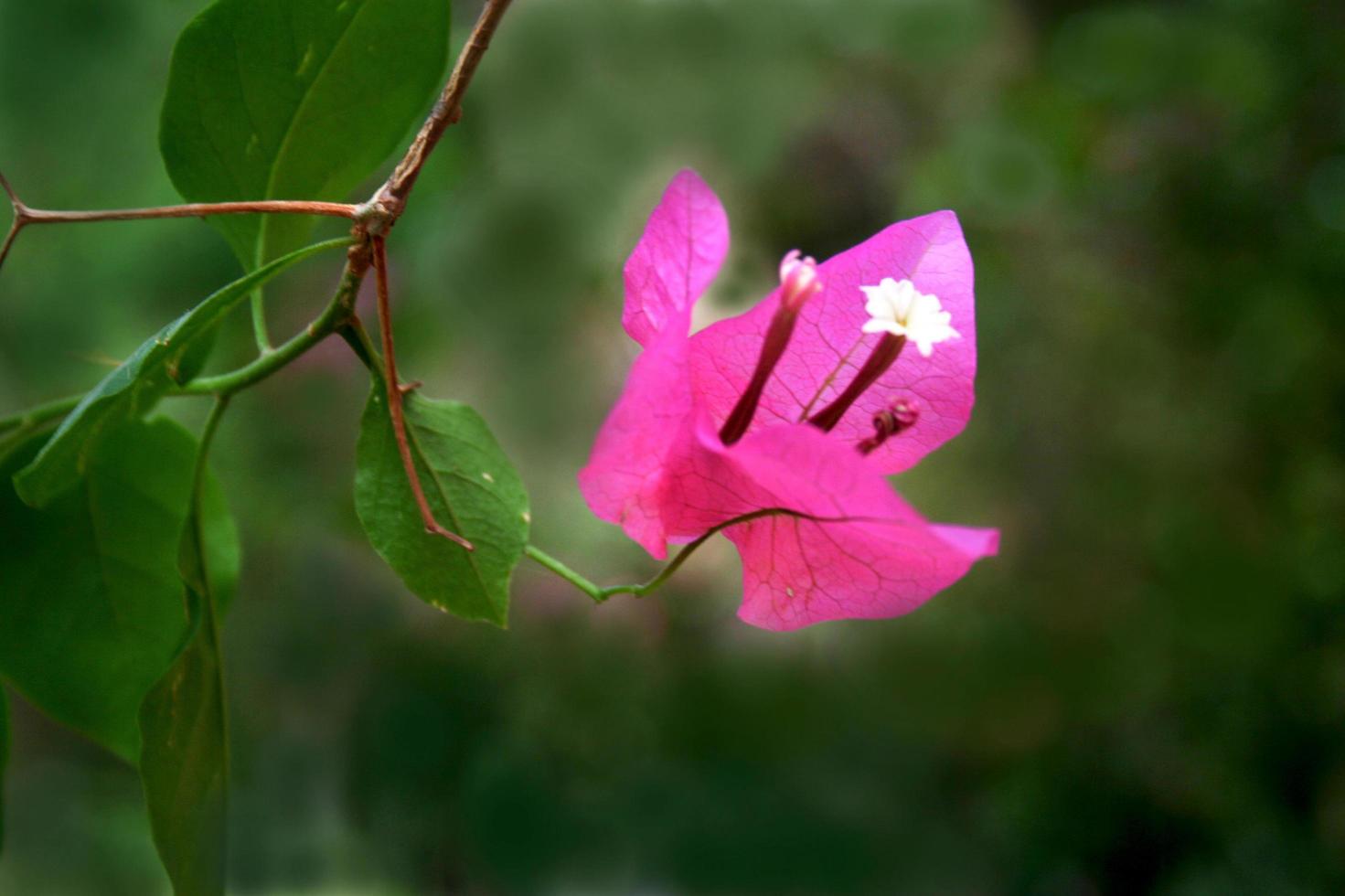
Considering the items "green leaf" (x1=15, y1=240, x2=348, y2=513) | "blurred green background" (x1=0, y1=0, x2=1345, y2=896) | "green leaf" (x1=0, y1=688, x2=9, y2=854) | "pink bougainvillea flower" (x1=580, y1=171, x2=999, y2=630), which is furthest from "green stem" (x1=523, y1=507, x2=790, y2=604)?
"blurred green background" (x1=0, y1=0, x2=1345, y2=896)

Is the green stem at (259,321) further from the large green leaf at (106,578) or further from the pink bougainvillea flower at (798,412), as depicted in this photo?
the pink bougainvillea flower at (798,412)

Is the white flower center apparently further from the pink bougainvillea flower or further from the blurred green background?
the blurred green background

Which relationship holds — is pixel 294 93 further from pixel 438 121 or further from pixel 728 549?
pixel 728 549

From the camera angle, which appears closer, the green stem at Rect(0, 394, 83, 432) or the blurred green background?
the green stem at Rect(0, 394, 83, 432)

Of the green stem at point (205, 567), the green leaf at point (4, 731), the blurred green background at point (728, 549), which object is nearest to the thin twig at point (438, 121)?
the green stem at point (205, 567)

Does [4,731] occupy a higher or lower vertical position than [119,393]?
lower

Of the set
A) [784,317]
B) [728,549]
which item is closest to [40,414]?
[784,317]

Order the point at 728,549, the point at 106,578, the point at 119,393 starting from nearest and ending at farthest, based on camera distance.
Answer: the point at 119,393
the point at 106,578
the point at 728,549
